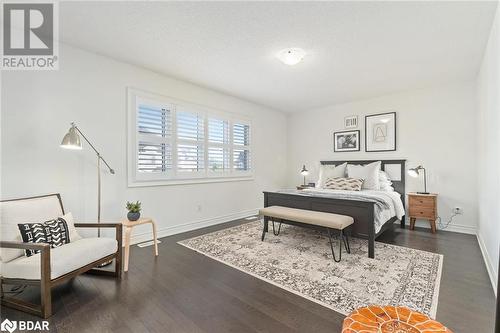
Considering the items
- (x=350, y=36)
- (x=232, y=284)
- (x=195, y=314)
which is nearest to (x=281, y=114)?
(x=350, y=36)

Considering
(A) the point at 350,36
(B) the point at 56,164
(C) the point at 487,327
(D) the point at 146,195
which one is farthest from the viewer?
(D) the point at 146,195

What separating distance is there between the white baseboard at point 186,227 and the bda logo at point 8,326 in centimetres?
162

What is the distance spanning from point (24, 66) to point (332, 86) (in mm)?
4316

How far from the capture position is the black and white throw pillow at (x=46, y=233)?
197cm

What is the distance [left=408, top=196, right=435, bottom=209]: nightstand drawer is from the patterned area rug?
127 centimetres

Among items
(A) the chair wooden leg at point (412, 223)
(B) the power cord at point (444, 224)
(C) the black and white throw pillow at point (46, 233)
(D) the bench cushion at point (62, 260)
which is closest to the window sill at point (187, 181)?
(C) the black and white throw pillow at point (46, 233)

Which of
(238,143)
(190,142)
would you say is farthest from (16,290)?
(238,143)

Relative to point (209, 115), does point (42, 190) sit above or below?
below

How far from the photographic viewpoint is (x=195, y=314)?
1.77 m

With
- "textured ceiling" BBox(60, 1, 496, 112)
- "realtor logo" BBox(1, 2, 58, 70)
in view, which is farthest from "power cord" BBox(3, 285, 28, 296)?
"textured ceiling" BBox(60, 1, 496, 112)

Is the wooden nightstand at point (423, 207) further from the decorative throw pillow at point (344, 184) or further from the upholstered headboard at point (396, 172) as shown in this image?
the decorative throw pillow at point (344, 184)

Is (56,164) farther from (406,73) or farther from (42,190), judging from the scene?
(406,73)

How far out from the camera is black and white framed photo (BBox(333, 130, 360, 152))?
16.5ft

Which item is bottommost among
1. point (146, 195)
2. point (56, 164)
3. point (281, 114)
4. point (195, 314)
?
point (195, 314)
